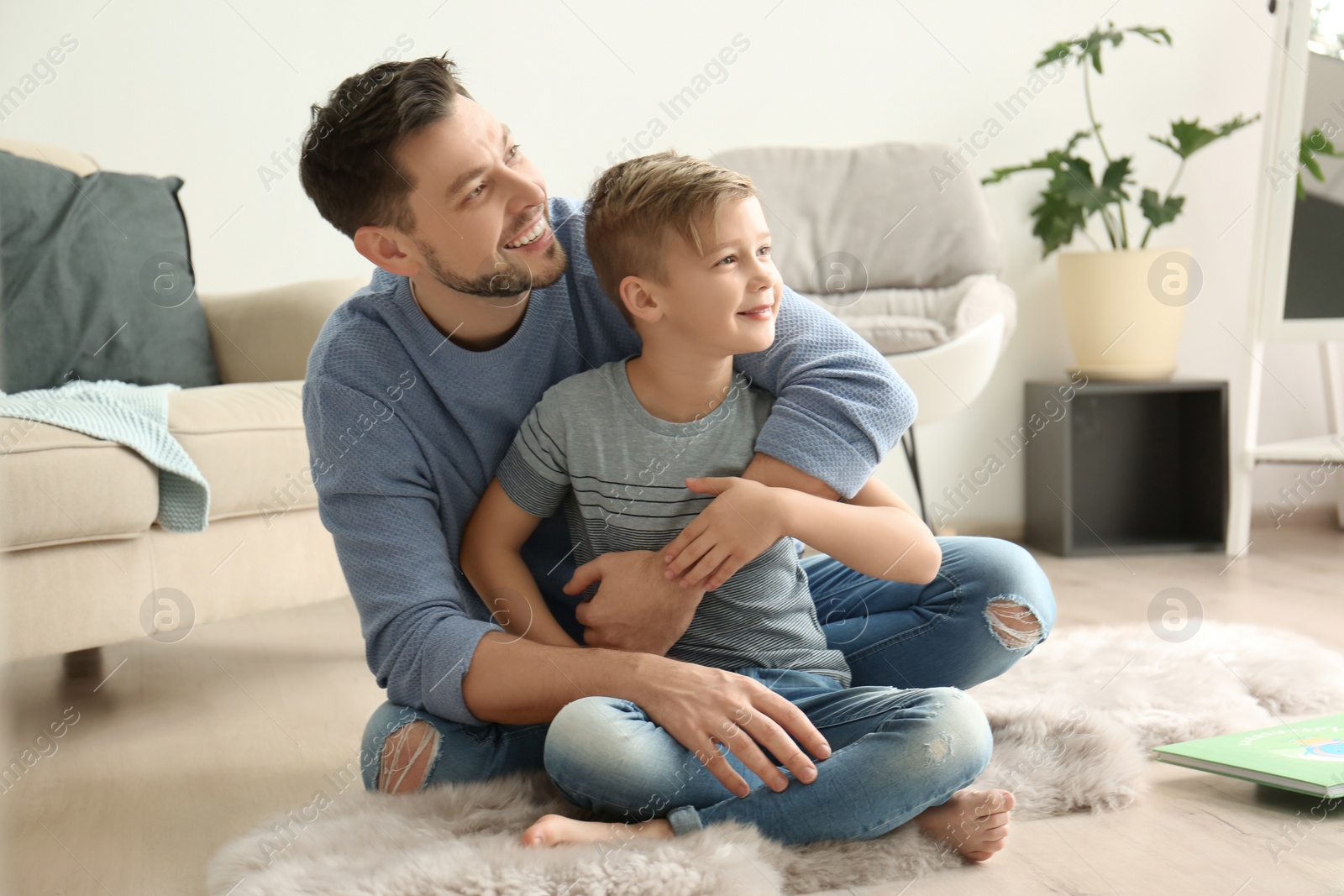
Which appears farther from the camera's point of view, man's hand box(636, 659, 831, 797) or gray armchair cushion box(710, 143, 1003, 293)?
gray armchair cushion box(710, 143, 1003, 293)

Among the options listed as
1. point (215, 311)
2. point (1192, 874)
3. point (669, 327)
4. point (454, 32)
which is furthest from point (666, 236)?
point (454, 32)

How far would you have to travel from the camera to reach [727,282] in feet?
3.34

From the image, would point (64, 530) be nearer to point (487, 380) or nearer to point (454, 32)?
point (487, 380)

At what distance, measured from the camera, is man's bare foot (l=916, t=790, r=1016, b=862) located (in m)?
0.93

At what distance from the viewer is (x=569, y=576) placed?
1.18 metres

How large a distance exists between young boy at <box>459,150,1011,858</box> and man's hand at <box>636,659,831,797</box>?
5 cm

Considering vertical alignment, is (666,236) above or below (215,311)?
above

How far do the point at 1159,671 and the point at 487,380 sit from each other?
0.94 m

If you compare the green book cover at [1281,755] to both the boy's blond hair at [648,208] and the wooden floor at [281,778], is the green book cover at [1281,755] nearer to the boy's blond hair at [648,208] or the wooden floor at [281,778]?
the wooden floor at [281,778]

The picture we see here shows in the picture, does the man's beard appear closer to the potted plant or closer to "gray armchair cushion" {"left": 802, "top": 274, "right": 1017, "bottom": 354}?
"gray armchair cushion" {"left": 802, "top": 274, "right": 1017, "bottom": 354}

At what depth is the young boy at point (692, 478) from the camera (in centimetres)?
99

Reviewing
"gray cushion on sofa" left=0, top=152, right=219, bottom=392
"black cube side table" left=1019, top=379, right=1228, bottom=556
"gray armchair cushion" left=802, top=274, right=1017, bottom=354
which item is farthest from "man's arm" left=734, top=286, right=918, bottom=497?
"black cube side table" left=1019, top=379, right=1228, bottom=556

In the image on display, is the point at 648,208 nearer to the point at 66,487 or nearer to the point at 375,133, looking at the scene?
the point at 375,133

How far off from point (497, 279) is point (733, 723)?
0.48 metres
